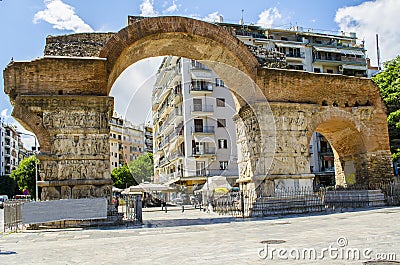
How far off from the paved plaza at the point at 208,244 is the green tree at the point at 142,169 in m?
27.0

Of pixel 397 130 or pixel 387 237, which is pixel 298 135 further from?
pixel 397 130

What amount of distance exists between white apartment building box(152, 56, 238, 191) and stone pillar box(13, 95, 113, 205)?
20253 mm

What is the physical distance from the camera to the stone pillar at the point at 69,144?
41.6ft

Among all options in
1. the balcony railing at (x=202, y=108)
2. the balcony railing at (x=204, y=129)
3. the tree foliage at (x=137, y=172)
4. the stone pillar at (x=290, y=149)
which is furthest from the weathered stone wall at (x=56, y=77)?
the balcony railing at (x=202, y=108)

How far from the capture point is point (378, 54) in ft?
161

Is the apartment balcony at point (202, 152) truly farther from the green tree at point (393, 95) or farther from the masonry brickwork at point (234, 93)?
the masonry brickwork at point (234, 93)

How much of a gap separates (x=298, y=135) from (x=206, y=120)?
19.7 meters

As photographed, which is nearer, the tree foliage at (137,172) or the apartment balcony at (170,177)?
the apartment balcony at (170,177)

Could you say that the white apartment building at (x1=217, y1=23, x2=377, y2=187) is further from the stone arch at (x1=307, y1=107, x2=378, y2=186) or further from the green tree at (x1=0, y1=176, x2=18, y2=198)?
the green tree at (x1=0, y1=176, x2=18, y2=198)

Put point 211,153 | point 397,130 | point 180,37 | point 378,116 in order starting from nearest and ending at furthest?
point 180,37, point 378,116, point 397,130, point 211,153

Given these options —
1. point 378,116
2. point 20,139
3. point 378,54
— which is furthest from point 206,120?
point 20,139

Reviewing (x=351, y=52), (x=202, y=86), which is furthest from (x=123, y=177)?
(x=351, y=52)

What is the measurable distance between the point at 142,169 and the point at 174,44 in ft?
87.6

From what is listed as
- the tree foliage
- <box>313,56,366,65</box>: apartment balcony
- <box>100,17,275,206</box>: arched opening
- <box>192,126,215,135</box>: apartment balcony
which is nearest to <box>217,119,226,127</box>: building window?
<box>192,126,215,135</box>: apartment balcony
